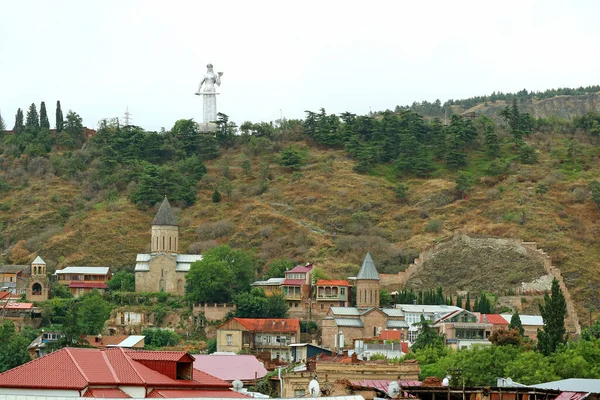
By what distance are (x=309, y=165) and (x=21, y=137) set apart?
27.6 meters

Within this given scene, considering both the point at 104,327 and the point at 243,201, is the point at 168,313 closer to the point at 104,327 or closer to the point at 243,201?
the point at 104,327

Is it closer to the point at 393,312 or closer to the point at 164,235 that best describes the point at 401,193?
the point at 164,235

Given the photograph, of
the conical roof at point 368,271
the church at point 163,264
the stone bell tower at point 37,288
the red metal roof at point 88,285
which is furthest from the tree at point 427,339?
the stone bell tower at point 37,288

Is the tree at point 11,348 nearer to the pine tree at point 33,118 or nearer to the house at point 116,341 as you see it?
the house at point 116,341

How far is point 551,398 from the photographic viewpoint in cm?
3150

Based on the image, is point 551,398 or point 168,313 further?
point 168,313

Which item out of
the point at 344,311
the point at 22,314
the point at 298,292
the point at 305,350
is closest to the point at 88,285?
the point at 22,314

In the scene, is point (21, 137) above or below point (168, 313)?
above

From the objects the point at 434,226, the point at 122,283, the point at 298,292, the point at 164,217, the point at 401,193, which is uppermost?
the point at 401,193

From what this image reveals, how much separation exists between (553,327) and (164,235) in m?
40.9

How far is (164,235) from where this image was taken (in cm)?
10219

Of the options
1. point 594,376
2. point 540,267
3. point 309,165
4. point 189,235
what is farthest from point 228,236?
point 594,376

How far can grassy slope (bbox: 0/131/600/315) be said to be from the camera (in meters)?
104

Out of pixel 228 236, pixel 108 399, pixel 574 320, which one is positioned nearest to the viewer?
pixel 108 399
